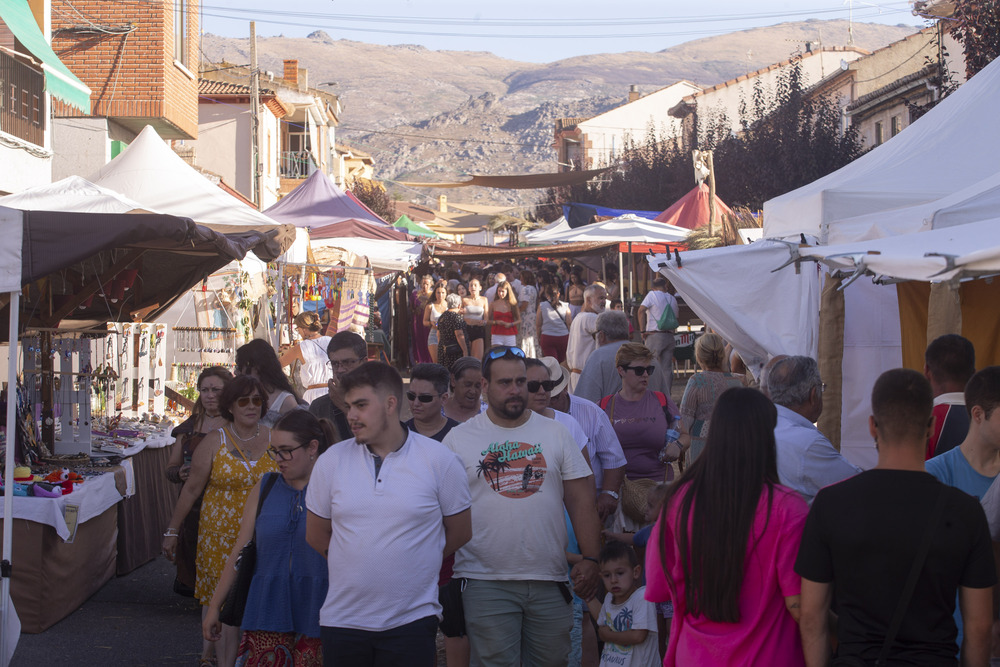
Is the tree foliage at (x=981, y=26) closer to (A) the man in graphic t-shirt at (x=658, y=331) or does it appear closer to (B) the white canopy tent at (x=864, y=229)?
(B) the white canopy tent at (x=864, y=229)

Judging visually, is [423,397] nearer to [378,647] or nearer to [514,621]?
[514,621]

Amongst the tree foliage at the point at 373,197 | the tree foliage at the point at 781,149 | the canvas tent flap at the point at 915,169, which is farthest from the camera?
the tree foliage at the point at 373,197

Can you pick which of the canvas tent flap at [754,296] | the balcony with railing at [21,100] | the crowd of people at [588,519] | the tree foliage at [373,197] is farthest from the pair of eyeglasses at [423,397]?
the tree foliage at [373,197]

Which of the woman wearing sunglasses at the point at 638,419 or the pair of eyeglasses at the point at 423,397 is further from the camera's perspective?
the woman wearing sunglasses at the point at 638,419

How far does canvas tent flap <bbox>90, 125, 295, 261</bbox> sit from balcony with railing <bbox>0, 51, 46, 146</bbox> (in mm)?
2000

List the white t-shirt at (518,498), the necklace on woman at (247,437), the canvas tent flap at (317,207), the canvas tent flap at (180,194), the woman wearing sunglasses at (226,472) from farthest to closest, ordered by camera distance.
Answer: the canvas tent flap at (317,207) < the canvas tent flap at (180,194) < the necklace on woman at (247,437) < the woman wearing sunglasses at (226,472) < the white t-shirt at (518,498)

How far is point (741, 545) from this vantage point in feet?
9.87

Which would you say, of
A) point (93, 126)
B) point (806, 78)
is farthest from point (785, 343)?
point (806, 78)

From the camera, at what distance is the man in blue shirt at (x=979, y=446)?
3691 millimetres

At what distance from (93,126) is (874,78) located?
29.0 m

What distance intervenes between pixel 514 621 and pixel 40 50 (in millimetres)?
7652

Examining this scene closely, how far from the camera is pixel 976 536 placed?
9.40 feet

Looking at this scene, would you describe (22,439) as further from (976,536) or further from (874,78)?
(874,78)

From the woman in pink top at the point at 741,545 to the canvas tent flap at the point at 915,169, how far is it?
439 cm
